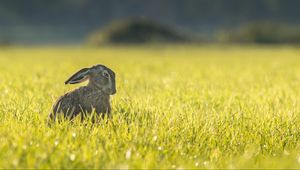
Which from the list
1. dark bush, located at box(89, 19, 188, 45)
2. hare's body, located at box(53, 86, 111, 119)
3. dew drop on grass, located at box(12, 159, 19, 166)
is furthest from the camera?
dark bush, located at box(89, 19, 188, 45)

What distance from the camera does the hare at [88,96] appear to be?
6.03 meters

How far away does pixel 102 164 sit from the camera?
4.51m

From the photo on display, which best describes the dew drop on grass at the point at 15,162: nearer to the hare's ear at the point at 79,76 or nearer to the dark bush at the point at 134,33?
the hare's ear at the point at 79,76

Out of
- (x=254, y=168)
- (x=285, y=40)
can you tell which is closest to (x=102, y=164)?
(x=254, y=168)

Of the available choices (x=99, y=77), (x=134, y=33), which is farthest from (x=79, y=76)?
(x=134, y=33)

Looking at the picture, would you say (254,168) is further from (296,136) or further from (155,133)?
(296,136)

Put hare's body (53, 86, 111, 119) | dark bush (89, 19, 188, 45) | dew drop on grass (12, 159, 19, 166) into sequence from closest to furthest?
dew drop on grass (12, 159, 19, 166), hare's body (53, 86, 111, 119), dark bush (89, 19, 188, 45)

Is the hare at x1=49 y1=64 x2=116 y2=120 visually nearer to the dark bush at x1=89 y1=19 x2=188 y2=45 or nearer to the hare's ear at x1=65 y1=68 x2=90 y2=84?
the hare's ear at x1=65 y1=68 x2=90 y2=84

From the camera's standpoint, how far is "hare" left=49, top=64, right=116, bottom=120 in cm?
603

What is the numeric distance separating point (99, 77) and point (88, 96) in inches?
10.5

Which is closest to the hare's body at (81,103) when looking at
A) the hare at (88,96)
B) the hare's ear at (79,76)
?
the hare at (88,96)

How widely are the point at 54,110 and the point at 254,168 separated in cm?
260

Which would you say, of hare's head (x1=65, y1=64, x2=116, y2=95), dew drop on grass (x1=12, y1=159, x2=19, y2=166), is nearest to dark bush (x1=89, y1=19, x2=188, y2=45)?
hare's head (x1=65, y1=64, x2=116, y2=95)

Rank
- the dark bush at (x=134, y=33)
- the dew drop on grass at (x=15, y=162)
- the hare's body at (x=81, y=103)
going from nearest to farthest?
1. the dew drop on grass at (x=15, y=162)
2. the hare's body at (x=81, y=103)
3. the dark bush at (x=134, y=33)
